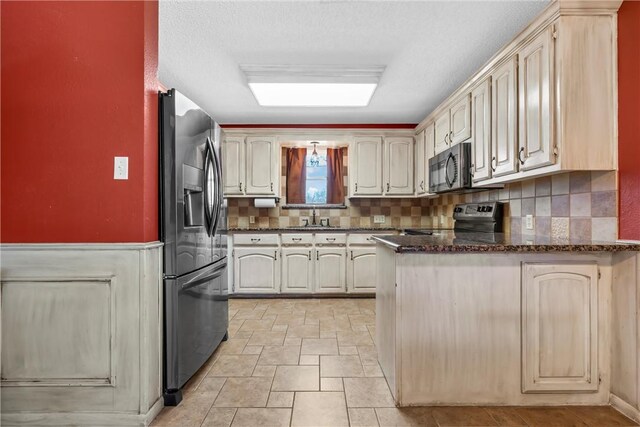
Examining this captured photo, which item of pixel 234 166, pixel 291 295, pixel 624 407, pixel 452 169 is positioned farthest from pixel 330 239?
pixel 624 407

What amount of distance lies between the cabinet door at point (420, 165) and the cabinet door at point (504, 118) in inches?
63.7

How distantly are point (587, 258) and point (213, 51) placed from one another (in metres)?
2.88

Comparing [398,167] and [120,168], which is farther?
[398,167]

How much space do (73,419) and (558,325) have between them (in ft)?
8.49

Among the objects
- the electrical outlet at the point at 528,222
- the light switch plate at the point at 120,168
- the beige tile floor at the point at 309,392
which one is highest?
the light switch plate at the point at 120,168

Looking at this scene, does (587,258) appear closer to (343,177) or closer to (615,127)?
(615,127)

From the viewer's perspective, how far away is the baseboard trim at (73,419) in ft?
5.41

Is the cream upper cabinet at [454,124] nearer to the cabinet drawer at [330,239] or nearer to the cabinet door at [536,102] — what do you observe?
the cabinet door at [536,102]

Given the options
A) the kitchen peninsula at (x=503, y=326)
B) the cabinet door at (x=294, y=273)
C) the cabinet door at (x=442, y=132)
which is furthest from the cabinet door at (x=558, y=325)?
the cabinet door at (x=294, y=273)

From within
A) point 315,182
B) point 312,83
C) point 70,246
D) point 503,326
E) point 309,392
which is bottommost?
point 309,392

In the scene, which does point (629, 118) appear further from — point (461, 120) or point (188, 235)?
point (188, 235)

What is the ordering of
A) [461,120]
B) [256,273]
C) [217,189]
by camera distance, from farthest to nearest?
[256,273]
[461,120]
[217,189]

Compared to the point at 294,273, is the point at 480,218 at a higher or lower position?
higher

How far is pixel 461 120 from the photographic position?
3.01m
